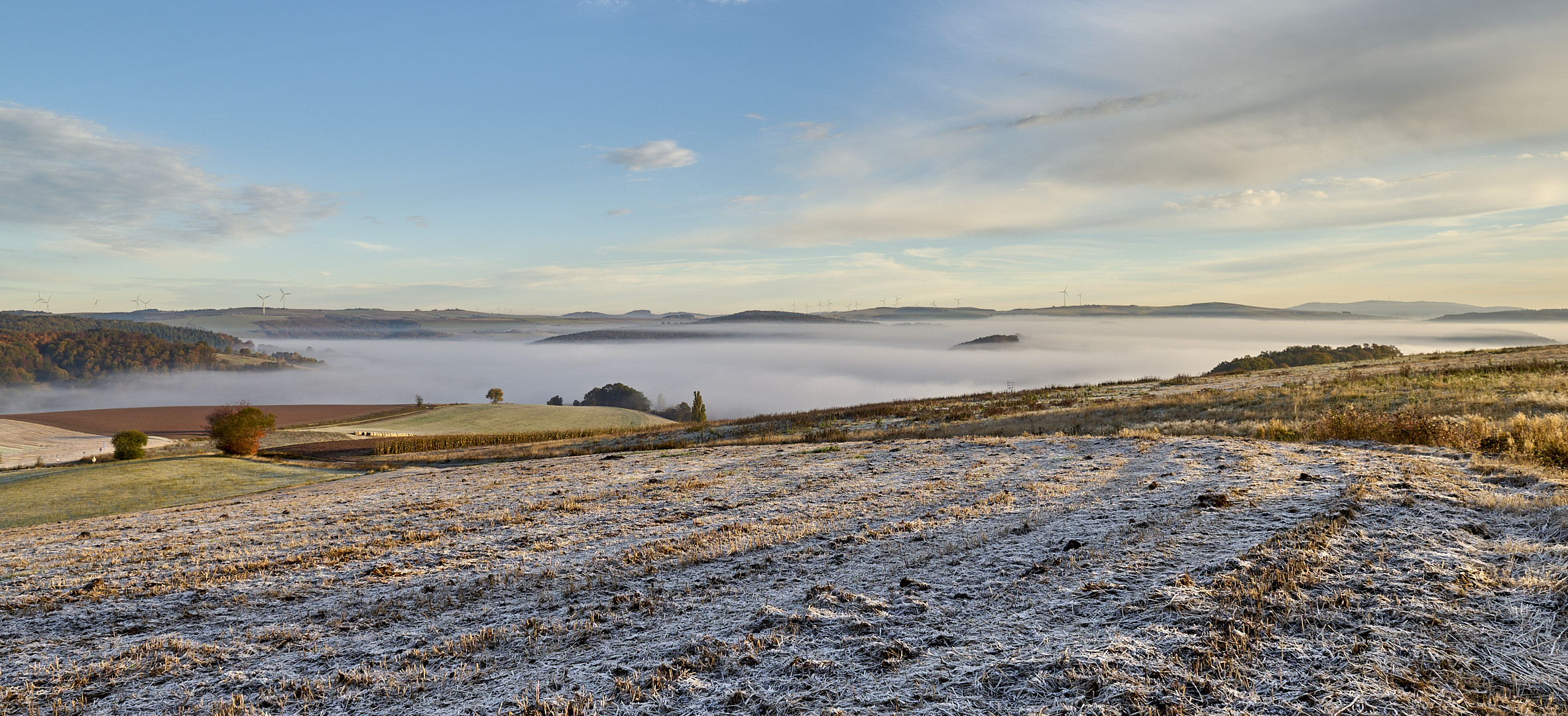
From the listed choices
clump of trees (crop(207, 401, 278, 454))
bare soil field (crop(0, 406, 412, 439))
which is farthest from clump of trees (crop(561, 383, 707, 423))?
clump of trees (crop(207, 401, 278, 454))

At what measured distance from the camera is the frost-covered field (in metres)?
5.09

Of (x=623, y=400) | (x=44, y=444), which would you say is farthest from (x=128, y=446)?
(x=623, y=400)

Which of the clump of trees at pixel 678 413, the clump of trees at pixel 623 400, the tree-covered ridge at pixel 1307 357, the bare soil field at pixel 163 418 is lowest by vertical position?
the clump of trees at pixel 678 413

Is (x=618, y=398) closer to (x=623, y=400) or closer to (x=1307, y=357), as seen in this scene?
(x=623, y=400)

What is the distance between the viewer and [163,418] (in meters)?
113

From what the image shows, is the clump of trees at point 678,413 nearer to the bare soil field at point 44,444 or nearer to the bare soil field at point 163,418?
the bare soil field at point 163,418

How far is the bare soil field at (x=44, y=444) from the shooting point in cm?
6288

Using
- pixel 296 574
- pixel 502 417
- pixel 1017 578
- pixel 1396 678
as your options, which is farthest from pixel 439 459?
pixel 502 417

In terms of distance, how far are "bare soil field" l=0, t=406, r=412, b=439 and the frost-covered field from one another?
111 meters

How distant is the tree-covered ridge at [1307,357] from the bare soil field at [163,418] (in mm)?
135547

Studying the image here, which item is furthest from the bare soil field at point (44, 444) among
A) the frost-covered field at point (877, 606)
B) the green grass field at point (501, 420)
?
the frost-covered field at point (877, 606)

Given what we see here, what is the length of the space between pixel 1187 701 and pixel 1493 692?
200cm

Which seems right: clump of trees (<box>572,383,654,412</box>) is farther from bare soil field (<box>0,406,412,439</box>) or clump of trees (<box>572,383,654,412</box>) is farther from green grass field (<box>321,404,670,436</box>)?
green grass field (<box>321,404,670,436</box>)

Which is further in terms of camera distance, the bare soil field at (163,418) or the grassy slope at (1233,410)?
the bare soil field at (163,418)
